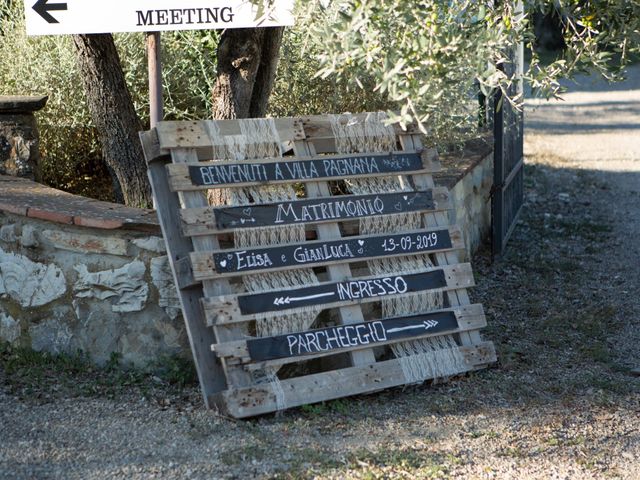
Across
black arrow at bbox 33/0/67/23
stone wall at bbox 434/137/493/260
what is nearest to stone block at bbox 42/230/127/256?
black arrow at bbox 33/0/67/23

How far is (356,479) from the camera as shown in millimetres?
3533

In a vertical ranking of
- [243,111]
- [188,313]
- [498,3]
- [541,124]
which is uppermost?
[498,3]

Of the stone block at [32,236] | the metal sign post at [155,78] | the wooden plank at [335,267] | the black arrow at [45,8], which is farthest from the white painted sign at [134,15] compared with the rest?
the stone block at [32,236]

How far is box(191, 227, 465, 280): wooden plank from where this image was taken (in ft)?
13.5

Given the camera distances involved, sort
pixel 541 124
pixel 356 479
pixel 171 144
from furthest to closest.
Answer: pixel 541 124 → pixel 171 144 → pixel 356 479

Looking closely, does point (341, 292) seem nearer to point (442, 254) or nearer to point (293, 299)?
point (293, 299)

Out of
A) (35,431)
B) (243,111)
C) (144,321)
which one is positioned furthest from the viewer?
(243,111)

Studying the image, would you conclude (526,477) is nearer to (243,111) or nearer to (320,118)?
(320,118)

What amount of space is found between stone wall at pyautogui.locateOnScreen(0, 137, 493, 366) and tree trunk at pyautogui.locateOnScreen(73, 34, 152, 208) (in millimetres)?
969

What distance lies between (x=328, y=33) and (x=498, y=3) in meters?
1.45

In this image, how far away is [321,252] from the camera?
440 cm

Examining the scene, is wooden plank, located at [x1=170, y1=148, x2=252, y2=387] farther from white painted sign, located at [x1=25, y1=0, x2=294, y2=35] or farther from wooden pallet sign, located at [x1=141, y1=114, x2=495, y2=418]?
white painted sign, located at [x1=25, y1=0, x2=294, y2=35]

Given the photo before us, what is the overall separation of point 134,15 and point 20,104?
117 cm

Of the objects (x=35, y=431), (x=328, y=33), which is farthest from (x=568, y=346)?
(x=35, y=431)
